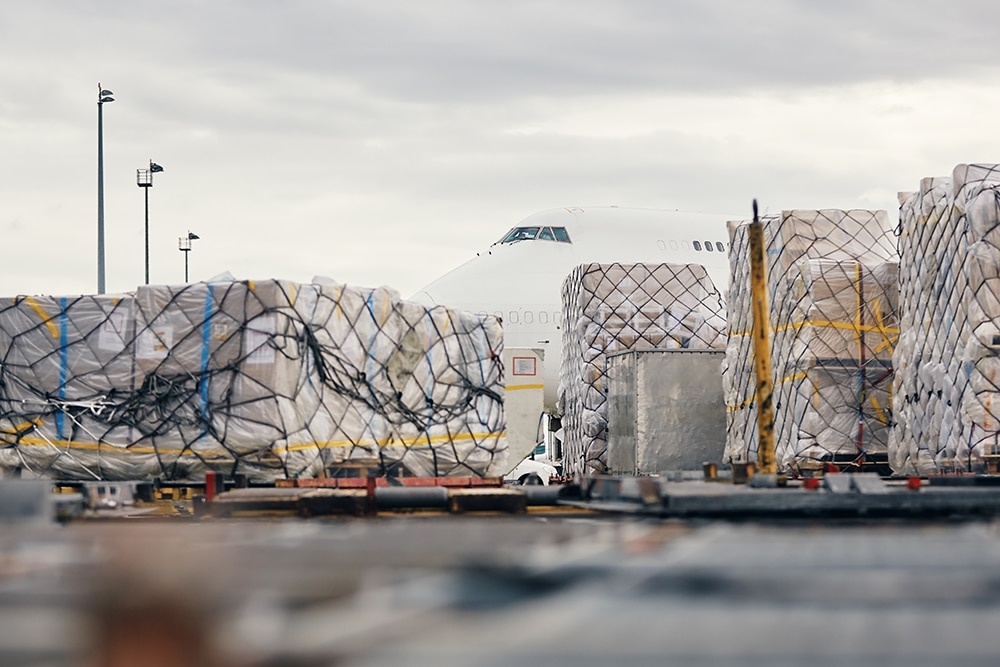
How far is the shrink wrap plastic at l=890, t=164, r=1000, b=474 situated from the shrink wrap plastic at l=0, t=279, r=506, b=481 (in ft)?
26.4

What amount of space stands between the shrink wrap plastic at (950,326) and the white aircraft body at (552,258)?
15060mm

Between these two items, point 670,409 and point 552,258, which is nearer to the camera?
point 670,409

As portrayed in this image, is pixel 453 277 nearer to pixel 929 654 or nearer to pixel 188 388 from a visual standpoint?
pixel 188 388

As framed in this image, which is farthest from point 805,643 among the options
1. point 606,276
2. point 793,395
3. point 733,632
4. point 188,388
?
point 606,276

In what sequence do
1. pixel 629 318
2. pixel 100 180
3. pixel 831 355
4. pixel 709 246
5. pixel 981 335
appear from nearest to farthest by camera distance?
pixel 981 335 < pixel 831 355 < pixel 629 318 < pixel 100 180 < pixel 709 246

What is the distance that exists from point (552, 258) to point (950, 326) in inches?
776

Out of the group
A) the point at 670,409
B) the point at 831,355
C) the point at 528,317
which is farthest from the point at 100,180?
the point at 831,355

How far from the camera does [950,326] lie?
19.7 m

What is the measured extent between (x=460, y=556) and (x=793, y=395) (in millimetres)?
13358

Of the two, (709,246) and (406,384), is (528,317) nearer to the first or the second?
(709,246)

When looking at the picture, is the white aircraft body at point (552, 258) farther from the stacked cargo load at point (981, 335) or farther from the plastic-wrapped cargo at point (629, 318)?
the stacked cargo load at point (981, 335)

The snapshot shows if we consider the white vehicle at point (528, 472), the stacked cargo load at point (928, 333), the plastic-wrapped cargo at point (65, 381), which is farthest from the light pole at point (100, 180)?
the stacked cargo load at point (928, 333)

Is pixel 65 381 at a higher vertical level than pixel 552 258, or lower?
lower

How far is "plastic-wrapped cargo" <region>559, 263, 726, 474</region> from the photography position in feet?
98.4
